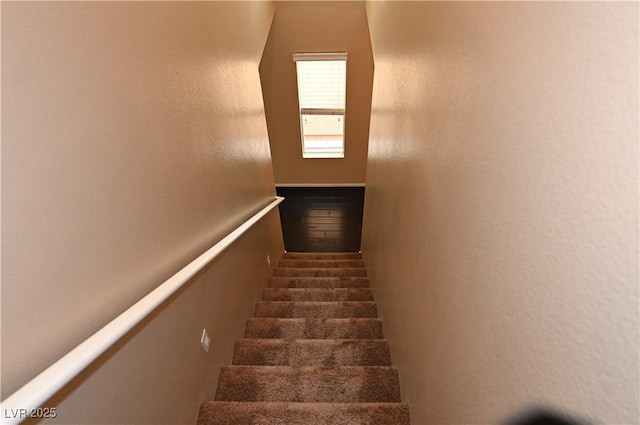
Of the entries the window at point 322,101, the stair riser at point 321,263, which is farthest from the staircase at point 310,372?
→ the window at point 322,101

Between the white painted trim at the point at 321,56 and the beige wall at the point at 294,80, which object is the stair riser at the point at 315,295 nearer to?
the beige wall at the point at 294,80

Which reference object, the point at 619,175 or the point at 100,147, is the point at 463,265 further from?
the point at 100,147

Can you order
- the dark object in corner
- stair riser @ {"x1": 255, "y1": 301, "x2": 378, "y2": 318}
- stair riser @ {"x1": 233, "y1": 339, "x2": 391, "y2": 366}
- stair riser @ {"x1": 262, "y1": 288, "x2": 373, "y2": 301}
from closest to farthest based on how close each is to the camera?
the dark object in corner
stair riser @ {"x1": 233, "y1": 339, "x2": 391, "y2": 366}
stair riser @ {"x1": 255, "y1": 301, "x2": 378, "y2": 318}
stair riser @ {"x1": 262, "y1": 288, "x2": 373, "y2": 301}

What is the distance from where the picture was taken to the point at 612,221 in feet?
1.45

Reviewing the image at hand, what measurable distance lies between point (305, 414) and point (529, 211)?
4.56ft

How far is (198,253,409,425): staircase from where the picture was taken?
156 centimetres

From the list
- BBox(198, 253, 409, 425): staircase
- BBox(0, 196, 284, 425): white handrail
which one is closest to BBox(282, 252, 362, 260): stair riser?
BBox(198, 253, 409, 425): staircase

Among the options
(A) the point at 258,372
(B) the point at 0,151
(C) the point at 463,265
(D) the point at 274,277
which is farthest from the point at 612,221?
(D) the point at 274,277

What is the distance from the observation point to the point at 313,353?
2066mm

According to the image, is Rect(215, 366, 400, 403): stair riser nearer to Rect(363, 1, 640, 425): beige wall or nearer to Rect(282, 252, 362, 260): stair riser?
Rect(363, 1, 640, 425): beige wall

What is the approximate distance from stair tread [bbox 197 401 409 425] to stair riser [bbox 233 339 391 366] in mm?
427

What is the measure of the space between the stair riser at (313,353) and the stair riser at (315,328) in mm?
179

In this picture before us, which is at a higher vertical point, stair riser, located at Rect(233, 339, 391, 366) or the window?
the window

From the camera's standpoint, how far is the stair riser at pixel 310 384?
175cm
